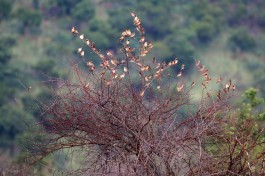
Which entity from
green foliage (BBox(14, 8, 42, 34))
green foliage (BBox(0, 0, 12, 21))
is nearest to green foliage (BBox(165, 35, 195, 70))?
green foliage (BBox(14, 8, 42, 34))

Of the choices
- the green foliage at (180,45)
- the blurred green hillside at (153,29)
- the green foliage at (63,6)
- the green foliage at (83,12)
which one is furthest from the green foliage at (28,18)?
the green foliage at (180,45)

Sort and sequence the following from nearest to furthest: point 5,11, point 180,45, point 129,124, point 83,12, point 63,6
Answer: point 129,124 → point 180,45 → point 5,11 → point 83,12 → point 63,6

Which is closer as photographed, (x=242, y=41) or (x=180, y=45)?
(x=180, y=45)

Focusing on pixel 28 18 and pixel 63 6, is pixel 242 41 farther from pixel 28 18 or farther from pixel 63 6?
pixel 28 18

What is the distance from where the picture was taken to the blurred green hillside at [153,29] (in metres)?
61.4

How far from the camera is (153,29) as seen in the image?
71438mm

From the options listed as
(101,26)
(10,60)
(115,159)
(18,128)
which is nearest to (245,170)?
(115,159)

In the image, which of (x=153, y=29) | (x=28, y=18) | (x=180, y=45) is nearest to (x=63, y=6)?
(x=28, y=18)

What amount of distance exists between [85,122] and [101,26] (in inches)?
2318

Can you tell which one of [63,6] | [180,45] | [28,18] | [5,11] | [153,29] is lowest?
[180,45]

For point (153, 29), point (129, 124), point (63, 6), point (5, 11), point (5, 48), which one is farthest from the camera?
point (63, 6)

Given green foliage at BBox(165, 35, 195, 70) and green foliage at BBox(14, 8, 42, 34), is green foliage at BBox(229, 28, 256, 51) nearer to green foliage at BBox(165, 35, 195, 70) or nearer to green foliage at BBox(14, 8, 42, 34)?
green foliage at BBox(165, 35, 195, 70)

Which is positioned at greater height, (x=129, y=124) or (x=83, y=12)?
(x=83, y=12)

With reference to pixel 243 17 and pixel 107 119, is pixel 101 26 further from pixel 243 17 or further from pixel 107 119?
pixel 107 119
